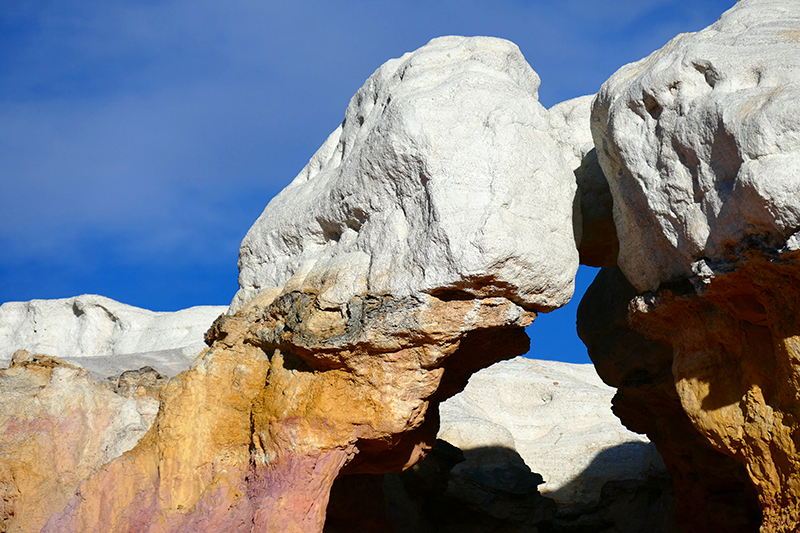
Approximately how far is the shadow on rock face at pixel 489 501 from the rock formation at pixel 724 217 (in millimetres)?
4124

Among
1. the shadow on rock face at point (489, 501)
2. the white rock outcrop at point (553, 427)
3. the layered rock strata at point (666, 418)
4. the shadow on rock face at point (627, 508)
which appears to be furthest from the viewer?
the white rock outcrop at point (553, 427)

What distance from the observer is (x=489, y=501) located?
995cm

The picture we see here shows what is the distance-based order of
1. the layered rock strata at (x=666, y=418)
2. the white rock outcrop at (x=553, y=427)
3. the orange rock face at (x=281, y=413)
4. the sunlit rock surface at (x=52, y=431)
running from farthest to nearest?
the white rock outcrop at (x=553, y=427) < the layered rock strata at (x=666, y=418) < the sunlit rock surface at (x=52, y=431) < the orange rock face at (x=281, y=413)

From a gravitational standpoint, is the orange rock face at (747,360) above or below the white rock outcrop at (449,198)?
below

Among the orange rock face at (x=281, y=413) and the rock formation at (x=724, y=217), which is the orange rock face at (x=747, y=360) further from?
the orange rock face at (x=281, y=413)

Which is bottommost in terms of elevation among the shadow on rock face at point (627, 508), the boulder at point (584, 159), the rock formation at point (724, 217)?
the shadow on rock face at point (627, 508)

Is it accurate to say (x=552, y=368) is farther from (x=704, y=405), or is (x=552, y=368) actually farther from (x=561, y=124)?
(x=704, y=405)

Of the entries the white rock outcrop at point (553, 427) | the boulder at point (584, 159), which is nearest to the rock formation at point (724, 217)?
the boulder at point (584, 159)

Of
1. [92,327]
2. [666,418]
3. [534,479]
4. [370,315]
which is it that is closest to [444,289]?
[370,315]

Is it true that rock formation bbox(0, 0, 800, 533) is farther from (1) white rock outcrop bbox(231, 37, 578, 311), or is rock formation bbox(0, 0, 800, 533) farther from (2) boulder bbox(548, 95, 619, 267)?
(2) boulder bbox(548, 95, 619, 267)

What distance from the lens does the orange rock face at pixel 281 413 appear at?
5.77 metres

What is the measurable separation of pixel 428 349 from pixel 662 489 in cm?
649

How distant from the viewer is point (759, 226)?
4.86 metres

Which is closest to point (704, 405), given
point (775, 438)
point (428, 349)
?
point (775, 438)
